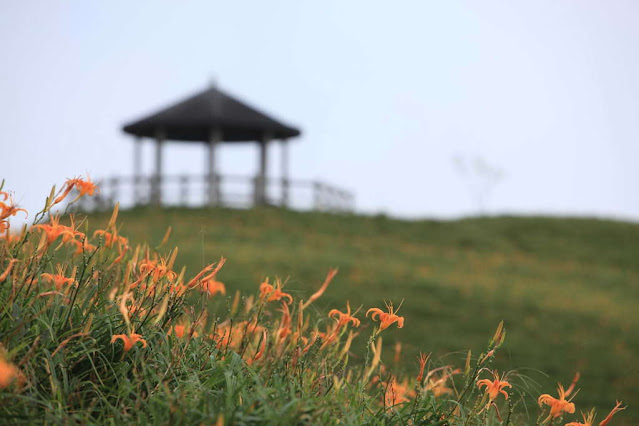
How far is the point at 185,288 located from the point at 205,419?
27.1 inches

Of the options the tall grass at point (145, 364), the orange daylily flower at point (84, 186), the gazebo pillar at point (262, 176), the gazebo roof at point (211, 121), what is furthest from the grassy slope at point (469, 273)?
the gazebo roof at point (211, 121)

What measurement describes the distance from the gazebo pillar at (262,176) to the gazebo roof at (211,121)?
0.28 metres

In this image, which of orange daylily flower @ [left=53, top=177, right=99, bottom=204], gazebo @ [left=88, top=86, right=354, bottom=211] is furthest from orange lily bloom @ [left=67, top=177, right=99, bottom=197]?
gazebo @ [left=88, top=86, right=354, bottom=211]

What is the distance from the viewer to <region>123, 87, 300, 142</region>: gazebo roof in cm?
2384

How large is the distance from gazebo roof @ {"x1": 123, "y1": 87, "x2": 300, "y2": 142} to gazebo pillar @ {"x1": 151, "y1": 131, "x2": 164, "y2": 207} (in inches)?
9.2

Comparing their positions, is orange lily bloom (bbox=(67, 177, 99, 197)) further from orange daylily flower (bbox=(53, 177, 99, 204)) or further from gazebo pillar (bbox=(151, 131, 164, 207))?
gazebo pillar (bbox=(151, 131, 164, 207))

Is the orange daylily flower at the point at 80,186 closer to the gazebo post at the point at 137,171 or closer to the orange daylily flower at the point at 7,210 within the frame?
the orange daylily flower at the point at 7,210

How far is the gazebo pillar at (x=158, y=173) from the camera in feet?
78.8

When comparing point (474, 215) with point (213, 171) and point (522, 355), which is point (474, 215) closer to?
point (213, 171)

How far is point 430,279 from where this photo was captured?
13.5m

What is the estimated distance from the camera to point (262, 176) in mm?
24812

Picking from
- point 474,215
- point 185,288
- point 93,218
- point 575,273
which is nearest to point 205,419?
point 185,288

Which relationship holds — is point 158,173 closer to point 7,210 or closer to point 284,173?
point 284,173

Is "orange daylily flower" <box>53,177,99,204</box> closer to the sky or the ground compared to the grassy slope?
closer to the sky
